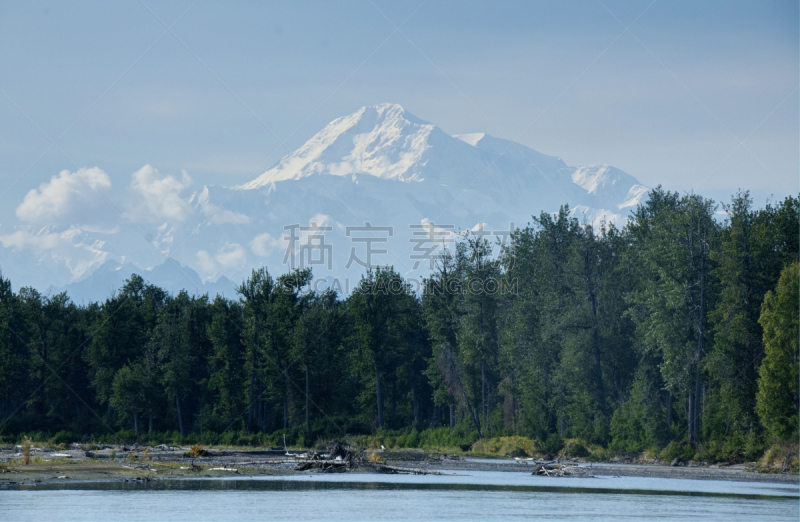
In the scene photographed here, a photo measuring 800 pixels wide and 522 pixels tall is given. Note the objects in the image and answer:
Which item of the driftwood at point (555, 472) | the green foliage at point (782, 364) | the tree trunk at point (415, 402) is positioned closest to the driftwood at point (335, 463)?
the driftwood at point (555, 472)

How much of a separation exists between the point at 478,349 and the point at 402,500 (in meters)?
41.7

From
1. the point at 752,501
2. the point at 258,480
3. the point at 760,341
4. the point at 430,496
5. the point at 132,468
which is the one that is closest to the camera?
the point at 752,501

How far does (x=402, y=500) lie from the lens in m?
35.6

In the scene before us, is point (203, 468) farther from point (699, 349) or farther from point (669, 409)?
point (669, 409)

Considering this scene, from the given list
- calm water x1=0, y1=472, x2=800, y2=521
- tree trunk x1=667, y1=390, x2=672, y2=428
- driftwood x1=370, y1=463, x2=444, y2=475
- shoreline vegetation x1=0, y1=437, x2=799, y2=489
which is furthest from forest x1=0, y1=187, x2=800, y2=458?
driftwood x1=370, y1=463, x2=444, y2=475

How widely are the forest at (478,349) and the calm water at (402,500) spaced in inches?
559

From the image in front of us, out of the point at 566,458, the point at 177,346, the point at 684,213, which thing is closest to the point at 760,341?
the point at 684,213

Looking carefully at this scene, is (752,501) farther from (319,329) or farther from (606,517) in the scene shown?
(319,329)

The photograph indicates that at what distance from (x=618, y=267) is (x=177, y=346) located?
43.5m

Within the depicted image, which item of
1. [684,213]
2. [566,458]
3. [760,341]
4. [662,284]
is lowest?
[566,458]

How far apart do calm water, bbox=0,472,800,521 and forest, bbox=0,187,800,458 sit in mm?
14211

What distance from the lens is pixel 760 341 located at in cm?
5412

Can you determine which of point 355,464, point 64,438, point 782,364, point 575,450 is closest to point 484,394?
point 575,450

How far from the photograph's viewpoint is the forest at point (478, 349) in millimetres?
55000
